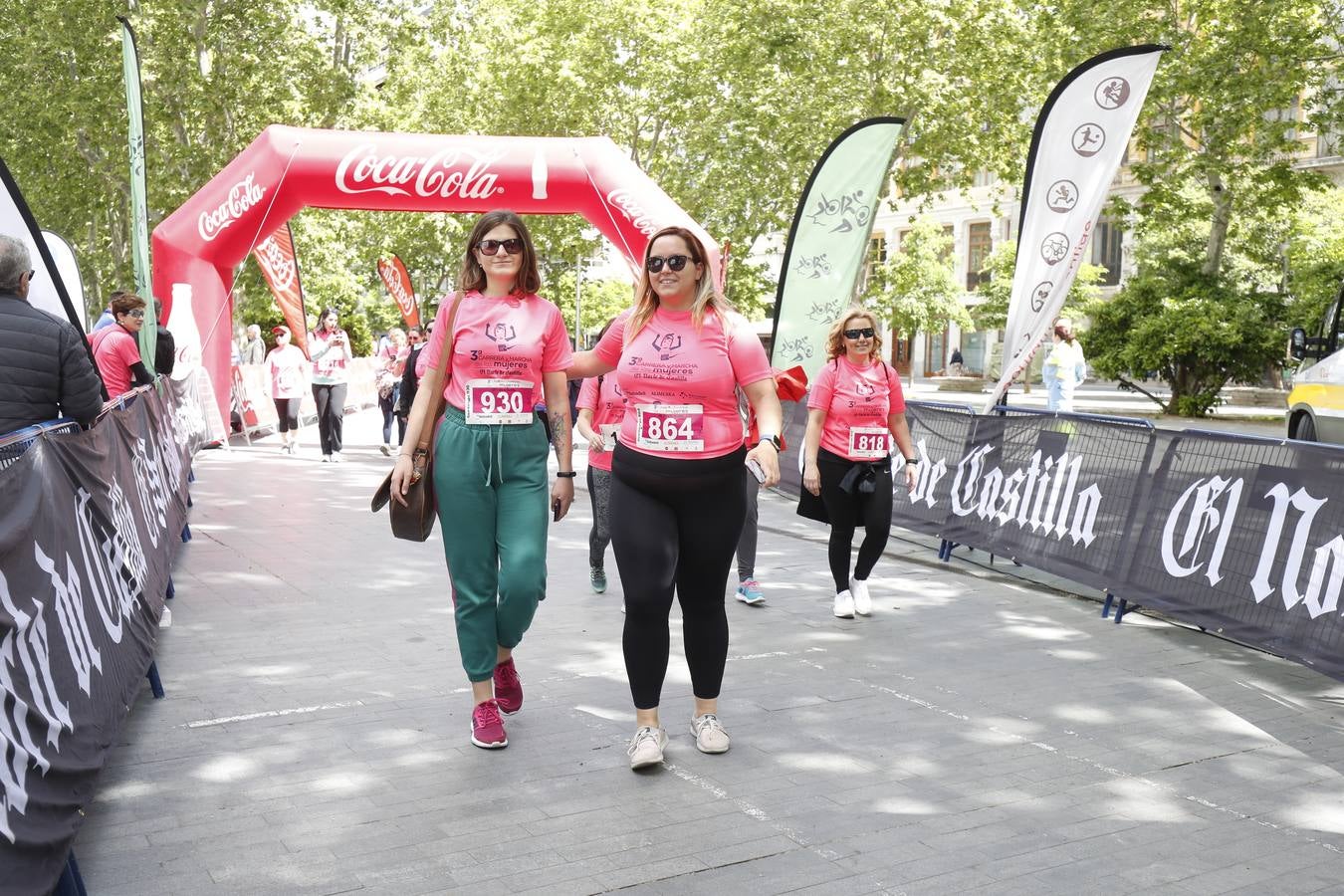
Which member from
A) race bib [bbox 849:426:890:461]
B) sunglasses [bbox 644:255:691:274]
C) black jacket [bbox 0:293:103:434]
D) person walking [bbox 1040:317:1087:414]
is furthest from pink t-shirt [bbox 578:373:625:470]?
person walking [bbox 1040:317:1087:414]

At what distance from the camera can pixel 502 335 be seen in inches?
192

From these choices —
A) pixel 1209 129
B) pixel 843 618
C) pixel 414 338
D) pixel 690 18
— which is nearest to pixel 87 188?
A: pixel 690 18

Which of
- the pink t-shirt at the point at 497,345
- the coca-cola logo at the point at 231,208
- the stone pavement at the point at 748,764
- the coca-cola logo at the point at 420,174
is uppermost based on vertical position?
the coca-cola logo at the point at 420,174

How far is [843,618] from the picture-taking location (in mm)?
7391

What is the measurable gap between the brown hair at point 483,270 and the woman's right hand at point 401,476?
0.71 meters

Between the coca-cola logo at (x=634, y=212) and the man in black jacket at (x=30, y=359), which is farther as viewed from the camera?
the coca-cola logo at (x=634, y=212)

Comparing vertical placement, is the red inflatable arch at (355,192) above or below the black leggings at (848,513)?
above

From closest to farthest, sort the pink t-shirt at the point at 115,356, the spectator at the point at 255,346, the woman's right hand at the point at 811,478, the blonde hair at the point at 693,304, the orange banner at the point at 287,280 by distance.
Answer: the blonde hair at the point at 693,304 < the woman's right hand at the point at 811,478 < the pink t-shirt at the point at 115,356 < the orange banner at the point at 287,280 < the spectator at the point at 255,346

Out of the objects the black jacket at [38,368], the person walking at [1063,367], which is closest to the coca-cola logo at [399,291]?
the person walking at [1063,367]

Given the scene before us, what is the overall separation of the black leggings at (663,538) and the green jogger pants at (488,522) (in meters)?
0.35

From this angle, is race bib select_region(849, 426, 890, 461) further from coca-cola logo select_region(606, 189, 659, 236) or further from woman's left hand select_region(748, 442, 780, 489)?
coca-cola logo select_region(606, 189, 659, 236)

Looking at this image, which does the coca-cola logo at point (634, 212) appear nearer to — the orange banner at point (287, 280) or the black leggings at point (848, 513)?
the orange banner at point (287, 280)

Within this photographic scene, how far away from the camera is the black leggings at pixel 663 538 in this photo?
4.61m

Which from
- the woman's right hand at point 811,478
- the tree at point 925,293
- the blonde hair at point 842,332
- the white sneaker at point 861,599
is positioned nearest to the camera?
the woman's right hand at point 811,478
